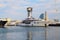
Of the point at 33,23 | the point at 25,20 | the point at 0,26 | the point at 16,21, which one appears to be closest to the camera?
the point at 0,26

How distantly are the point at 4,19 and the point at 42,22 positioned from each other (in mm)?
47001

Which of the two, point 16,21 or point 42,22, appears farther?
point 16,21

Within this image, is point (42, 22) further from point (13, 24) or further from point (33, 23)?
point (13, 24)

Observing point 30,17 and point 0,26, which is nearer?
point 0,26

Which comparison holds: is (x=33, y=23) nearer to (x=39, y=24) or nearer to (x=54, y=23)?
(x=39, y=24)

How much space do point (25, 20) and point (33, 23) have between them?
16.5m

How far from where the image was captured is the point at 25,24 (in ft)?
561

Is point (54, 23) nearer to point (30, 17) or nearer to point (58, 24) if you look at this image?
point (58, 24)

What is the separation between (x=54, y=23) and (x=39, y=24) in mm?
20482

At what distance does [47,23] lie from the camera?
16812 centimetres

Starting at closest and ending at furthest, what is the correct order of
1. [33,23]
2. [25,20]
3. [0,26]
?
[0,26]
[33,23]
[25,20]

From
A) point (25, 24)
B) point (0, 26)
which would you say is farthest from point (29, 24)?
point (0, 26)

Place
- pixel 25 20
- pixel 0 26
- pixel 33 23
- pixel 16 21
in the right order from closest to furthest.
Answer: pixel 0 26 < pixel 33 23 < pixel 25 20 < pixel 16 21

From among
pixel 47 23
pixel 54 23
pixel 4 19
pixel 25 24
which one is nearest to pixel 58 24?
pixel 54 23
